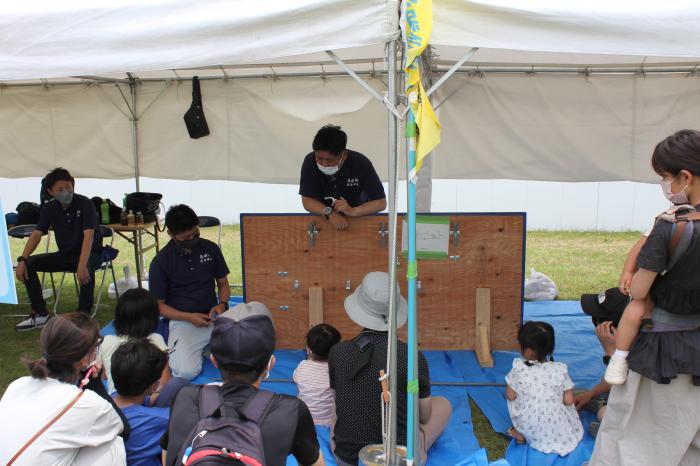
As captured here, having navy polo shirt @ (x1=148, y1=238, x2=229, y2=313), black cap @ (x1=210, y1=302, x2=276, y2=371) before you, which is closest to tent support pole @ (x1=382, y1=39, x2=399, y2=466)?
black cap @ (x1=210, y1=302, x2=276, y2=371)

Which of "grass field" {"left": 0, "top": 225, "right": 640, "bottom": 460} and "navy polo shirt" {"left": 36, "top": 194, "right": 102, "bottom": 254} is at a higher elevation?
"navy polo shirt" {"left": 36, "top": 194, "right": 102, "bottom": 254}

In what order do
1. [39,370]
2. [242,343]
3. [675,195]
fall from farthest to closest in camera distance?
[675,195] < [39,370] < [242,343]

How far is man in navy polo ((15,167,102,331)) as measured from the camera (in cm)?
483

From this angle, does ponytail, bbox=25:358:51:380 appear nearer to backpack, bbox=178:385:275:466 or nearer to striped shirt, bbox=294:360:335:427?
backpack, bbox=178:385:275:466

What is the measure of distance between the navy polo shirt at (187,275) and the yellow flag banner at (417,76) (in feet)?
7.38

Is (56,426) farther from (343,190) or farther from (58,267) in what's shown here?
(58,267)

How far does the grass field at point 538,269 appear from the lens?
4004 millimetres

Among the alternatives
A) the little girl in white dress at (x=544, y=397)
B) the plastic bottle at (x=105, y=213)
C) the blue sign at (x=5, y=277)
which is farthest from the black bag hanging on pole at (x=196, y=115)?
the little girl in white dress at (x=544, y=397)

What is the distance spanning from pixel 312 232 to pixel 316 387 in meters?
1.30

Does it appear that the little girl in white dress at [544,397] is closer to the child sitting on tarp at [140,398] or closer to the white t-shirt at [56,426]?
the child sitting on tarp at [140,398]

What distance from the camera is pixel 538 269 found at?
299 inches

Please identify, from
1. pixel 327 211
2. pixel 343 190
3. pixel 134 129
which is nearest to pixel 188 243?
pixel 327 211

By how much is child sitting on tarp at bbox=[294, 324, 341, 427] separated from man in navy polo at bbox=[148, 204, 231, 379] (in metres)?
1.10

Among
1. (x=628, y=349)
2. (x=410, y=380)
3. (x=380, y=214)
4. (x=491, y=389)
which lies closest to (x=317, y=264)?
(x=380, y=214)
